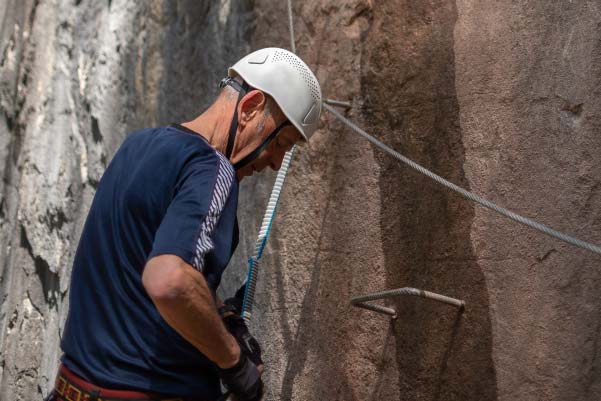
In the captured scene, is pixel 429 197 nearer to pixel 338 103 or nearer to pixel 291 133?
pixel 338 103

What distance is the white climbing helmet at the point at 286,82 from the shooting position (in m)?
2.24

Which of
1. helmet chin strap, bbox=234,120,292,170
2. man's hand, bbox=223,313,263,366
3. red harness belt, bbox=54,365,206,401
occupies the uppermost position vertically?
helmet chin strap, bbox=234,120,292,170

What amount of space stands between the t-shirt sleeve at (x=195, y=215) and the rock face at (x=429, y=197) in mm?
954

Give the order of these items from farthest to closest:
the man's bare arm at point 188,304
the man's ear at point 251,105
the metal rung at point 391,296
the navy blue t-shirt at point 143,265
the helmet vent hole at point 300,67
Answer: the metal rung at point 391,296 → the helmet vent hole at point 300,67 → the man's ear at point 251,105 → the navy blue t-shirt at point 143,265 → the man's bare arm at point 188,304

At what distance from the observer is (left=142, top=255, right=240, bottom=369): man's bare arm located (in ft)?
5.84

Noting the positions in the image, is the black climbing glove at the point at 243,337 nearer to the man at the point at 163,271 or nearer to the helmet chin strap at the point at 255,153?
the man at the point at 163,271

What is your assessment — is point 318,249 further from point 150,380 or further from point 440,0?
point 150,380

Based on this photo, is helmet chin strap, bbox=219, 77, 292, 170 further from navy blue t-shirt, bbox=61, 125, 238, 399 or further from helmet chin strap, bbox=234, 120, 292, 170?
navy blue t-shirt, bbox=61, 125, 238, 399

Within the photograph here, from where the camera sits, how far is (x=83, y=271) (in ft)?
6.91

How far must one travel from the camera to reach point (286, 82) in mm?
2266

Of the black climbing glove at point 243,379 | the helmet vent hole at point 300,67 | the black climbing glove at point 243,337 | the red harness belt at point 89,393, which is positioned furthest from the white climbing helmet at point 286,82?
the red harness belt at point 89,393

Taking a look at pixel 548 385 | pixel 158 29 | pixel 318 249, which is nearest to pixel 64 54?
pixel 158 29

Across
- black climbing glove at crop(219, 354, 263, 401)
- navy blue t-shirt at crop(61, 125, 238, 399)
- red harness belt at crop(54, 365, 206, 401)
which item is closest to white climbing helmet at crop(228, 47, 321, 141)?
navy blue t-shirt at crop(61, 125, 238, 399)

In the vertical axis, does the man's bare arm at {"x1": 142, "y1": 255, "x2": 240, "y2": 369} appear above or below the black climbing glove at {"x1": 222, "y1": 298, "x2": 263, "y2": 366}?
above
